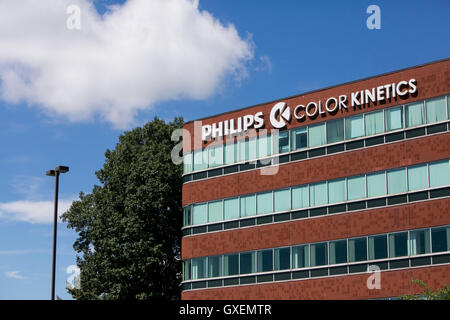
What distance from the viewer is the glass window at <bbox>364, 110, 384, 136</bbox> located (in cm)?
4355

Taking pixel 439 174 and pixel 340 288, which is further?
pixel 340 288

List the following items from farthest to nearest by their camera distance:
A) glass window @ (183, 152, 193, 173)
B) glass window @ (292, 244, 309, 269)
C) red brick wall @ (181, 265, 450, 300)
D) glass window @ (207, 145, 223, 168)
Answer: glass window @ (183, 152, 193, 173)
glass window @ (207, 145, 223, 168)
glass window @ (292, 244, 309, 269)
red brick wall @ (181, 265, 450, 300)

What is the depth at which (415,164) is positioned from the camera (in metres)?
41.6

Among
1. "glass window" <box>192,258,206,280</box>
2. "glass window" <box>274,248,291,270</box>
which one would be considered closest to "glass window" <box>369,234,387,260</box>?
"glass window" <box>274,248,291,270</box>

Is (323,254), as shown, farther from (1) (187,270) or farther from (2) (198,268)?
(1) (187,270)

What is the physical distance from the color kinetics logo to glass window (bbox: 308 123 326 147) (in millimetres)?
1811

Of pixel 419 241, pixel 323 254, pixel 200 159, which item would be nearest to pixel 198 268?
pixel 200 159

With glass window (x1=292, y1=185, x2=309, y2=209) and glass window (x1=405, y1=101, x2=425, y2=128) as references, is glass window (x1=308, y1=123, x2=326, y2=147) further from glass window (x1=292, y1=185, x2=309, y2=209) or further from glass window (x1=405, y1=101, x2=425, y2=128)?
glass window (x1=405, y1=101, x2=425, y2=128)

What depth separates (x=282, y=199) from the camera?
46.6 meters

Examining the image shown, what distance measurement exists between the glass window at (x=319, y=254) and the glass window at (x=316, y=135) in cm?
617

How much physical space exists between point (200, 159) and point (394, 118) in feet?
46.3

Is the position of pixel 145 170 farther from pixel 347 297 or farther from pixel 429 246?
pixel 429 246

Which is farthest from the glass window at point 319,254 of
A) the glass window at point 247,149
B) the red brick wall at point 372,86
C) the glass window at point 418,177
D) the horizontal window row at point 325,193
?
the red brick wall at point 372,86

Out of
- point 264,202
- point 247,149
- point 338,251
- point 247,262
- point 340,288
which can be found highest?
point 247,149
